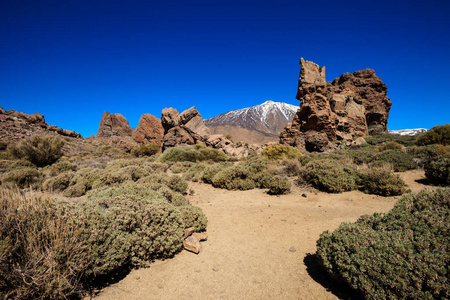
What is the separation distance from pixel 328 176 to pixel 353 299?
532 cm

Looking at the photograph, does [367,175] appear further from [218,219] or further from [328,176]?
[218,219]

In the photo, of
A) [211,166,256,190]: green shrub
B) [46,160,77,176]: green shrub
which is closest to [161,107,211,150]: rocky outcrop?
[46,160,77,176]: green shrub

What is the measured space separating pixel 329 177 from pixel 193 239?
5.52 meters

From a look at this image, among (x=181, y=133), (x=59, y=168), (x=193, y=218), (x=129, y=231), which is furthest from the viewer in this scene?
(x=181, y=133)

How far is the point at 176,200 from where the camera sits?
5.34m

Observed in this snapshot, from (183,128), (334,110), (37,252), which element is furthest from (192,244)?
(334,110)

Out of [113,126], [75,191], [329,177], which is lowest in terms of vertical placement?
[75,191]

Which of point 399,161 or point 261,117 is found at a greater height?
point 261,117

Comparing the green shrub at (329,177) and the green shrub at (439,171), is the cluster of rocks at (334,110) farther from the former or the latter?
the green shrub at (329,177)

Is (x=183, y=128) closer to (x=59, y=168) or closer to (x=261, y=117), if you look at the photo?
(x=59, y=168)

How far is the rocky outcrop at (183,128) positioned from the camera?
2159 cm

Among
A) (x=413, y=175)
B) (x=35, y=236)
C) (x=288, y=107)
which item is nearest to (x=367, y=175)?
(x=413, y=175)

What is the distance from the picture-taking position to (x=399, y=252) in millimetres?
2256

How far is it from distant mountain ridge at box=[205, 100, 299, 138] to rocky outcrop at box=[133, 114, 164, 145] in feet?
296
